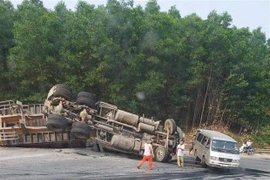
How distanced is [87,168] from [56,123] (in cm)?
432

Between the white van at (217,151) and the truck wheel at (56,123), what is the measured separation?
7.56 meters

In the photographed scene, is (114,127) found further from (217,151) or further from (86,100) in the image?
(217,151)

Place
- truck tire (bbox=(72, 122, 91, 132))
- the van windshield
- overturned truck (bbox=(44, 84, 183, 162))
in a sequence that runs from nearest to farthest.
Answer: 1. the van windshield
2. truck tire (bbox=(72, 122, 91, 132))
3. overturned truck (bbox=(44, 84, 183, 162))

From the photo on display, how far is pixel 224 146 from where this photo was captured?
20.5m

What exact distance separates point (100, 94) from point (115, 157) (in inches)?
470

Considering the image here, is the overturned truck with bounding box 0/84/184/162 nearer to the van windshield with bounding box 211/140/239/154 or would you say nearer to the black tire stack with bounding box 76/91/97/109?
the black tire stack with bounding box 76/91/97/109

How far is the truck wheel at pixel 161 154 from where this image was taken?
70.1ft

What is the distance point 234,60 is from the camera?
3762cm

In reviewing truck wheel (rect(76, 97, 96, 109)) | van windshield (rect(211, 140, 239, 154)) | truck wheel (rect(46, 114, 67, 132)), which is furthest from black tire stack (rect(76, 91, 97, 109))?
van windshield (rect(211, 140, 239, 154))

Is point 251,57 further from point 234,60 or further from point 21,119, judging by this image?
point 21,119

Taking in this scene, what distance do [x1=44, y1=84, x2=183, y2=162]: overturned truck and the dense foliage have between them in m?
8.35

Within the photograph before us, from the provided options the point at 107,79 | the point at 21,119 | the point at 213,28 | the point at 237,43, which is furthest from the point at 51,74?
the point at 237,43

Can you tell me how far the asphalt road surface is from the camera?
15109mm

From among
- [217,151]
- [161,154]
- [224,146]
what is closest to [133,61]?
[161,154]
